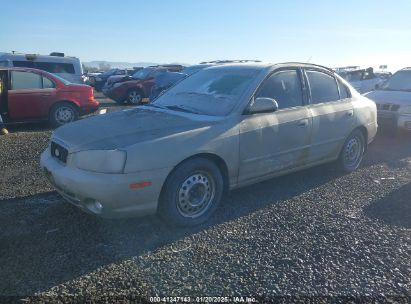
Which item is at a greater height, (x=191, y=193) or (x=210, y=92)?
(x=210, y=92)

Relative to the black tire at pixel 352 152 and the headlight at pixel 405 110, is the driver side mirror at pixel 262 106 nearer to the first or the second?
the black tire at pixel 352 152

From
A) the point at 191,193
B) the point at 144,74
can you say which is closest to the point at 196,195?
the point at 191,193

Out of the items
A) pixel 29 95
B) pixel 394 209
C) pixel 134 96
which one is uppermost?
pixel 29 95

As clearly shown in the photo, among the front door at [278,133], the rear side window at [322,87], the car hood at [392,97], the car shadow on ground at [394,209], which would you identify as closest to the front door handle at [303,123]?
the front door at [278,133]

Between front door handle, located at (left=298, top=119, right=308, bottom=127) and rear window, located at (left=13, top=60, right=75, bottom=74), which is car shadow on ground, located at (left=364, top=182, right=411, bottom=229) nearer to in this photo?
front door handle, located at (left=298, top=119, right=308, bottom=127)

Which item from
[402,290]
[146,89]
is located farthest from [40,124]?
[402,290]

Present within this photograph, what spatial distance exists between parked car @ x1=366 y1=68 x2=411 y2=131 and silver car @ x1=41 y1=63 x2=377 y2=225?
3194mm

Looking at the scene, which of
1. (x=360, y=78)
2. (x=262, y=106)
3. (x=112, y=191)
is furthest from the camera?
(x=360, y=78)

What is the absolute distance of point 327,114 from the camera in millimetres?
5305

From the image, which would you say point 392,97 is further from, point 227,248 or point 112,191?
point 112,191

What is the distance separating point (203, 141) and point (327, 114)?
2209mm

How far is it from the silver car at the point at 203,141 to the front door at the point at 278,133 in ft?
0.04

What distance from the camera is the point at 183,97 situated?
493 centimetres

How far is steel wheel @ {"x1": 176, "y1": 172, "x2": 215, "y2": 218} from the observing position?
3.95 meters
